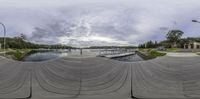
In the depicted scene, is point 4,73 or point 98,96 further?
point 4,73

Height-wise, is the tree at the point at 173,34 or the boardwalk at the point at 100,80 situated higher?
the tree at the point at 173,34

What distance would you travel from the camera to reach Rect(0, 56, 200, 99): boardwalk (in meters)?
6.65

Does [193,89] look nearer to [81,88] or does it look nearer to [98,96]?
[98,96]

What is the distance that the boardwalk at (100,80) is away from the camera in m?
6.65

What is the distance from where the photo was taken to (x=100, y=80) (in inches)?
267

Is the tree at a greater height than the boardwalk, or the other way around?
the tree

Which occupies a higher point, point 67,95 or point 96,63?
point 96,63

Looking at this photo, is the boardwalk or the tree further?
the tree

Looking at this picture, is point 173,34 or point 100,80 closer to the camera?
point 100,80

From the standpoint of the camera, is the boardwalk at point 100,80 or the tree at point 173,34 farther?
the tree at point 173,34

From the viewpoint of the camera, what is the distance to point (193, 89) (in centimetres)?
672

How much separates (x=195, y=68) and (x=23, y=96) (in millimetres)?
4443

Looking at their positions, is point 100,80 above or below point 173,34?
below

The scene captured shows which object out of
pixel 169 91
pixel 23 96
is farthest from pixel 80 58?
pixel 169 91
